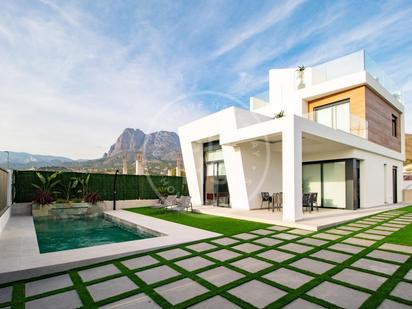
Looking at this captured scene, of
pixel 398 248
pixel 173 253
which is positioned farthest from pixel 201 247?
pixel 398 248

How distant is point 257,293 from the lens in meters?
3.22

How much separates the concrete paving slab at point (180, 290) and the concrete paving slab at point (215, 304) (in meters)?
0.20

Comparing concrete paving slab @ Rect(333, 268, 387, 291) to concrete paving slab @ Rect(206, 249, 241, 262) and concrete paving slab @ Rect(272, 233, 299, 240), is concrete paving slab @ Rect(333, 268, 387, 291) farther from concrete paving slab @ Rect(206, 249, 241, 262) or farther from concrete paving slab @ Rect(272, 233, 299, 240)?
concrete paving slab @ Rect(272, 233, 299, 240)

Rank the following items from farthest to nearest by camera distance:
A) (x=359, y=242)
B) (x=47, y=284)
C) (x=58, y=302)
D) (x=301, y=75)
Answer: (x=301, y=75) → (x=359, y=242) → (x=47, y=284) → (x=58, y=302)

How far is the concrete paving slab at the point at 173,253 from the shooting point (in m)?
4.74

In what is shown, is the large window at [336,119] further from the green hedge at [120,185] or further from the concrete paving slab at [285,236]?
the green hedge at [120,185]

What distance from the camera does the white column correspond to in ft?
26.2

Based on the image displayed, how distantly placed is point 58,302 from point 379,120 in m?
17.6

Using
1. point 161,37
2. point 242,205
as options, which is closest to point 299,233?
point 242,205

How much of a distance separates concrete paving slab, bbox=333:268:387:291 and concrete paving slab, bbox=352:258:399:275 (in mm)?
302

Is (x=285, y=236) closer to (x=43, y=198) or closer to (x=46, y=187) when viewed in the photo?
(x=43, y=198)

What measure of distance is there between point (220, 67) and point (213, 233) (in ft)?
40.4

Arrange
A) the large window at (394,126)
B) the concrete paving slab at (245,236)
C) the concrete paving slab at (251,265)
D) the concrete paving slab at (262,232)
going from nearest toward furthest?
the concrete paving slab at (251,265) < the concrete paving slab at (245,236) < the concrete paving slab at (262,232) < the large window at (394,126)

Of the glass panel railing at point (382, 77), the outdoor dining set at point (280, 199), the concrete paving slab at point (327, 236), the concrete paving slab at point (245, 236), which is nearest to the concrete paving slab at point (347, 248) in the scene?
the concrete paving slab at point (327, 236)
